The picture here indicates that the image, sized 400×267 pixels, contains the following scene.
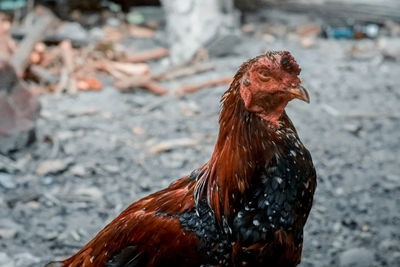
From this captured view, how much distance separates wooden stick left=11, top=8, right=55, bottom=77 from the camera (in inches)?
Result: 211

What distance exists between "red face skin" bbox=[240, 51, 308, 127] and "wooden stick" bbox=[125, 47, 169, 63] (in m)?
4.38

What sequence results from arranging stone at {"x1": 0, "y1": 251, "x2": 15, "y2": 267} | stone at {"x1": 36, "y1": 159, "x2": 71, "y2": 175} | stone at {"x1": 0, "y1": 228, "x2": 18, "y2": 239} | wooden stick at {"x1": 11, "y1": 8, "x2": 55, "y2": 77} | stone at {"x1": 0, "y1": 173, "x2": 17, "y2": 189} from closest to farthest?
1. stone at {"x1": 0, "y1": 251, "x2": 15, "y2": 267}
2. stone at {"x1": 0, "y1": 228, "x2": 18, "y2": 239}
3. stone at {"x1": 0, "y1": 173, "x2": 17, "y2": 189}
4. stone at {"x1": 36, "y1": 159, "x2": 71, "y2": 175}
5. wooden stick at {"x1": 11, "y1": 8, "x2": 55, "y2": 77}

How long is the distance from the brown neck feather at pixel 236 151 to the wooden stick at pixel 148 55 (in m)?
4.25

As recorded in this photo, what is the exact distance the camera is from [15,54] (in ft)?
18.0

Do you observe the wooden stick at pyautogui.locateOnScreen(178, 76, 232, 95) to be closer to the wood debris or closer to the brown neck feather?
the wood debris

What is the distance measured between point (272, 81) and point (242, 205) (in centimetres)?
53

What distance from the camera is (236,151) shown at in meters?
2.04

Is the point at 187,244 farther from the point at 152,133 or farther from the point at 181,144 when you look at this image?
the point at 152,133

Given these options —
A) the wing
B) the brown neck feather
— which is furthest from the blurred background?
the brown neck feather

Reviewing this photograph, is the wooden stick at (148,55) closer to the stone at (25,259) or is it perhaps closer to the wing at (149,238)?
the stone at (25,259)

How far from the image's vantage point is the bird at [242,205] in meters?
2.01

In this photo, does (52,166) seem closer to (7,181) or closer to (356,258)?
(7,181)

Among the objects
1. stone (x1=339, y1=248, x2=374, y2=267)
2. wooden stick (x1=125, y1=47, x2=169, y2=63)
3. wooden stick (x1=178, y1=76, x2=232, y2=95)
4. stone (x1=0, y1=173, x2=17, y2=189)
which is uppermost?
wooden stick (x1=125, y1=47, x2=169, y2=63)

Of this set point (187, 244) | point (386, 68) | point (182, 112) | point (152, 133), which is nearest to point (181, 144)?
point (152, 133)
